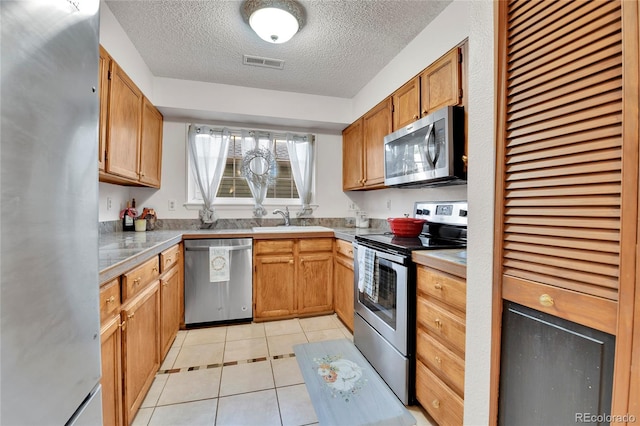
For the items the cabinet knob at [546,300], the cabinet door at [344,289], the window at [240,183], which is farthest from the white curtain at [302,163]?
the cabinet knob at [546,300]

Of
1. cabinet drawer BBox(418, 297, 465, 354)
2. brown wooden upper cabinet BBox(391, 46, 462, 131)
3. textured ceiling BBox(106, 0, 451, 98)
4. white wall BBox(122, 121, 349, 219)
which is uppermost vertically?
textured ceiling BBox(106, 0, 451, 98)

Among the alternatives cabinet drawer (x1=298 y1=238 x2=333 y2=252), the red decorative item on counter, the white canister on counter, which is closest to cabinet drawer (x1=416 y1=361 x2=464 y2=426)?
the red decorative item on counter

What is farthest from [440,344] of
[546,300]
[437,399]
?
[546,300]

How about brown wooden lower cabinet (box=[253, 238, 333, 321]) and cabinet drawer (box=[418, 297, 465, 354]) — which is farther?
brown wooden lower cabinet (box=[253, 238, 333, 321])

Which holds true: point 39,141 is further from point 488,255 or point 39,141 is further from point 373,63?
point 373,63

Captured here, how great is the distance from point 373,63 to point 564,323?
8.01ft

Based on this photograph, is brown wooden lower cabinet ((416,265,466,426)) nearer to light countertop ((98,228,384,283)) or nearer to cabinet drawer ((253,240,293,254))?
light countertop ((98,228,384,283))

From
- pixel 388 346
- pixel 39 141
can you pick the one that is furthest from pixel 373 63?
pixel 39 141

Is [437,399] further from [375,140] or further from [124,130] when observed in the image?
[124,130]

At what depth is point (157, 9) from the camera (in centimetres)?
A: 182

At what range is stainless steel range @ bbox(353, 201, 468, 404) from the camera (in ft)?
5.20

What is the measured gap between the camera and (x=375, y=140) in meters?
2.75

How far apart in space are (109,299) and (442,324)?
1519mm

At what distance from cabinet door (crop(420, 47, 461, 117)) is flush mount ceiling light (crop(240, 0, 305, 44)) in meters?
0.97
